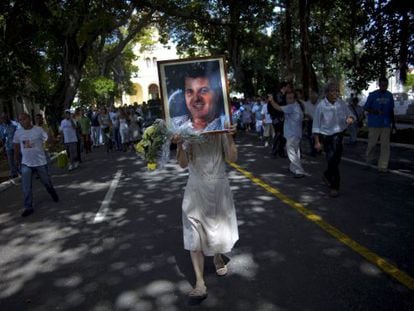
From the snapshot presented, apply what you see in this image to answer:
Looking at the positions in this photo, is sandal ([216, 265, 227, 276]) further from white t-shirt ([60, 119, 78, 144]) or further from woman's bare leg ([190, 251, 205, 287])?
white t-shirt ([60, 119, 78, 144])

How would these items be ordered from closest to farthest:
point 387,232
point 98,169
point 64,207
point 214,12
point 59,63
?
point 387,232
point 64,207
point 98,169
point 59,63
point 214,12

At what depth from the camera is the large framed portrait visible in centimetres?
401

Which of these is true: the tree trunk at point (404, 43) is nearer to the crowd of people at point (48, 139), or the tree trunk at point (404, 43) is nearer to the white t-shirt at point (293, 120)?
the white t-shirt at point (293, 120)

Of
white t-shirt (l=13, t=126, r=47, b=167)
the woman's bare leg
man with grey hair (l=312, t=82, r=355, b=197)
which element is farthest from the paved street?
white t-shirt (l=13, t=126, r=47, b=167)

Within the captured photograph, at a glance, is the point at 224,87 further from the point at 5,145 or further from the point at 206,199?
the point at 5,145

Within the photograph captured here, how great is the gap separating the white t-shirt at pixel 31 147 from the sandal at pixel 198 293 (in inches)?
207

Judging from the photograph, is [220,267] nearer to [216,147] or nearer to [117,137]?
[216,147]

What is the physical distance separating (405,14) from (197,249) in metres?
10.4

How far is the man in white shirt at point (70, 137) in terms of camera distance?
532 inches

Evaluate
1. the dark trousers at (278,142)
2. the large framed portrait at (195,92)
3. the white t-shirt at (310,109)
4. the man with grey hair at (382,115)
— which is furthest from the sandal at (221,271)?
the white t-shirt at (310,109)

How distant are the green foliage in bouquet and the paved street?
4.06 feet

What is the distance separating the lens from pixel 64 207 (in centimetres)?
822

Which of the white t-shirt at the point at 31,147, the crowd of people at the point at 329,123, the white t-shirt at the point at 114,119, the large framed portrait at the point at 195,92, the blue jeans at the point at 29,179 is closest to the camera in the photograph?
the large framed portrait at the point at 195,92

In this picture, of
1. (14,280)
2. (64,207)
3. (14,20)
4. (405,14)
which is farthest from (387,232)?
(14,20)
